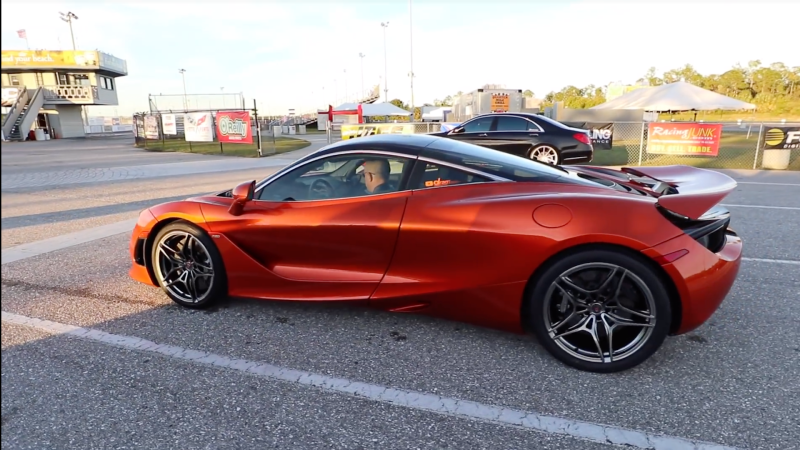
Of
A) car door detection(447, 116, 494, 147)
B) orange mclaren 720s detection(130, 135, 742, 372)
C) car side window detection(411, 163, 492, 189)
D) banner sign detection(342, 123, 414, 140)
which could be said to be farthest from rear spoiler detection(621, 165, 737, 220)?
banner sign detection(342, 123, 414, 140)

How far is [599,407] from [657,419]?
26 centimetres

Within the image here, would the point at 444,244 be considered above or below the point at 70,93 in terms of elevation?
below

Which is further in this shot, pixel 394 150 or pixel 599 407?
pixel 394 150

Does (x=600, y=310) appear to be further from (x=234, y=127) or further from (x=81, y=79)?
(x=81, y=79)

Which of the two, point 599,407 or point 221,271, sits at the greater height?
point 221,271

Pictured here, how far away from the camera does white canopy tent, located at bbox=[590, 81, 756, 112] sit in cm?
2045

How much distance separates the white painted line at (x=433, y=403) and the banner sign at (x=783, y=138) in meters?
13.9

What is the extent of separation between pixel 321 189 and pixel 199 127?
2075 centimetres

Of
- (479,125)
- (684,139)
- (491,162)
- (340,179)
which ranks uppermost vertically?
(479,125)

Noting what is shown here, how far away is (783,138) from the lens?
1245 cm

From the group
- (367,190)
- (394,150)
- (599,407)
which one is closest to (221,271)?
(367,190)

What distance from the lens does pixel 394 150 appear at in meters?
3.23

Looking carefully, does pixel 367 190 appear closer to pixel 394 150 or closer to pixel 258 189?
pixel 394 150

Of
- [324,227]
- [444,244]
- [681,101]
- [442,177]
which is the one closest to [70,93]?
[681,101]
